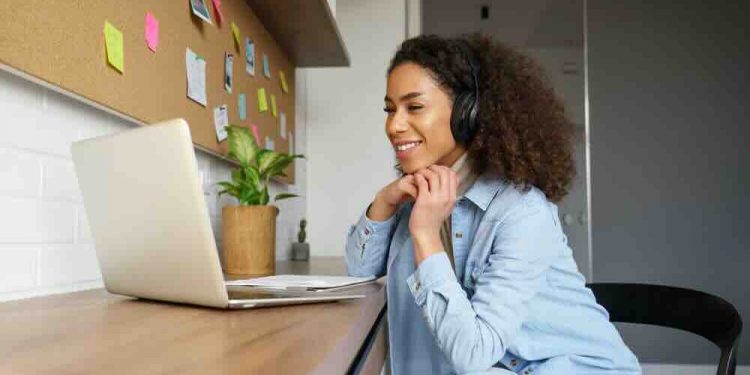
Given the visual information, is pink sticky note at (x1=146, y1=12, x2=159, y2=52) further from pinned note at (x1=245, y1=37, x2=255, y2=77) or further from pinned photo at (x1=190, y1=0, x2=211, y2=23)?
pinned note at (x1=245, y1=37, x2=255, y2=77)

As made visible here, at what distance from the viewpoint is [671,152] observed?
112 inches

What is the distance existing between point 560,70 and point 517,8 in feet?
2.69

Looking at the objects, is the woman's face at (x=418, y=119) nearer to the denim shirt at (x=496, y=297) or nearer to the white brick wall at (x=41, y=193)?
the denim shirt at (x=496, y=297)

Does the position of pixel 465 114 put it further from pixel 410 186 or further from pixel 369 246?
pixel 369 246

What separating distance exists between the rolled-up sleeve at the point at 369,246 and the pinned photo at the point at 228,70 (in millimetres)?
574

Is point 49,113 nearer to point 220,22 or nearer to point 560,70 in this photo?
point 220,22

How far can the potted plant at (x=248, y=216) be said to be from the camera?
1.32 meters

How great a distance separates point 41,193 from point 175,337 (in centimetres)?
49

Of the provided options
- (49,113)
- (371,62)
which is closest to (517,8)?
(371,62)

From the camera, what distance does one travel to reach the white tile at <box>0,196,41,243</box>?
2.71ft

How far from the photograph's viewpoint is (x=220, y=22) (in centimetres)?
148

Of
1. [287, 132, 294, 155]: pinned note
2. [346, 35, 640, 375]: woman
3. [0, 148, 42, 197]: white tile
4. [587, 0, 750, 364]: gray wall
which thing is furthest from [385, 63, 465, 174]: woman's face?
[587, 0, 750, 364]: gray wall

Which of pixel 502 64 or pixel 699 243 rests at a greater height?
pixel 502 64

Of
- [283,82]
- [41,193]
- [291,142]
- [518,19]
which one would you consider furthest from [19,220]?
[518,19]
